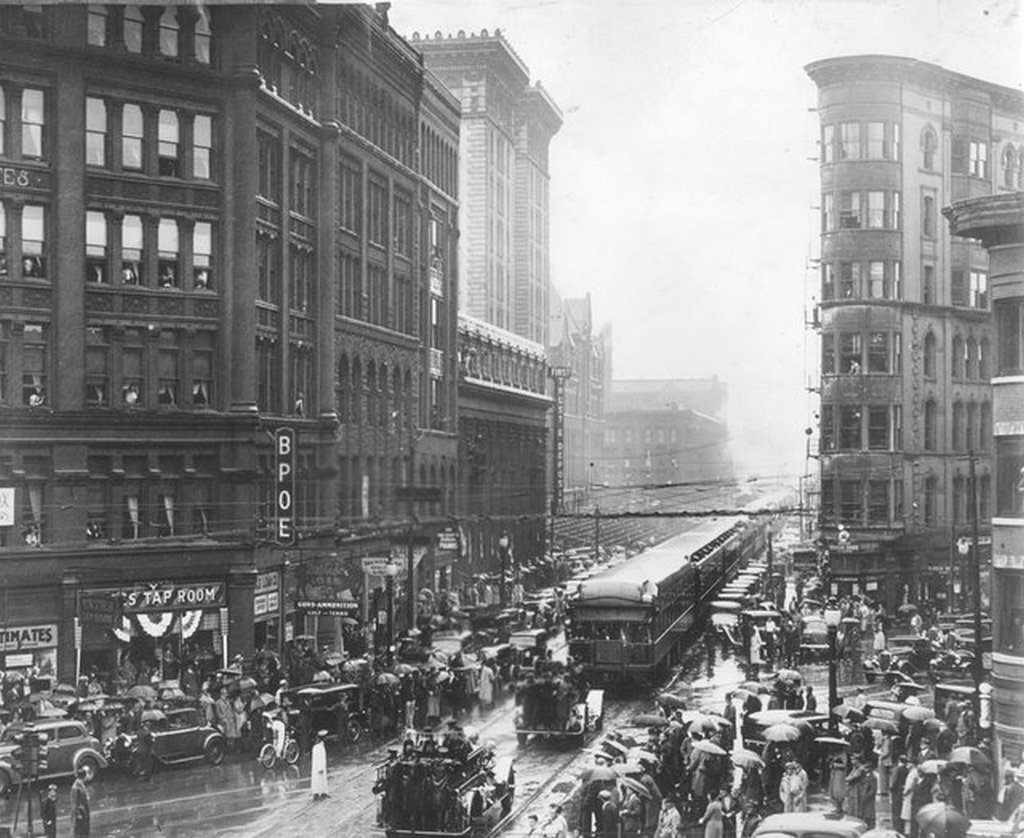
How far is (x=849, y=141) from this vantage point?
217 feet

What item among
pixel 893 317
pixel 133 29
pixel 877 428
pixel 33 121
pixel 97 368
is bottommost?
pixel 877 428

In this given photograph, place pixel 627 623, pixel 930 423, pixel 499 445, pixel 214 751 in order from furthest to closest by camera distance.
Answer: pixel 499 445
pixel 930 423
pixel 627 623
pixel 214 751

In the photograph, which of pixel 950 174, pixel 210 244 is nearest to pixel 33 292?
pixel 210 244

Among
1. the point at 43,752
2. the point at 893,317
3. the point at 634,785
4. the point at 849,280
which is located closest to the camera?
the point at 634,785

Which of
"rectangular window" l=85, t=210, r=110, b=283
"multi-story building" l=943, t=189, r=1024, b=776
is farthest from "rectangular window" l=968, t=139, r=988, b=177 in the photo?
"rectangular window" l=85, t=210, r=110, b=283

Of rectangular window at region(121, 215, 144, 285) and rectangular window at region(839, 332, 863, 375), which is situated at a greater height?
rectangular window at region(121, 215, 144, 285)

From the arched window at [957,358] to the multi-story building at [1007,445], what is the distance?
3765cm

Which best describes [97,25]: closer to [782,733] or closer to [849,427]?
[782,733]

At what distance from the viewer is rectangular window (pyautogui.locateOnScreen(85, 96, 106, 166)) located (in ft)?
135

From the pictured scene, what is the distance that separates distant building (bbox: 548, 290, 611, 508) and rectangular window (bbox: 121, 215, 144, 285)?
237 feet

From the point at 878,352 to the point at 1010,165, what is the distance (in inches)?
425

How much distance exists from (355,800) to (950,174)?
164ft

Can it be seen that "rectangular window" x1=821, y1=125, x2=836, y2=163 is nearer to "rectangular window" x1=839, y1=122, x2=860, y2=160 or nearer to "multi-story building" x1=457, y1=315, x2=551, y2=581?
"rectangular window" x1=839, y1=122, x2=860, y2=160

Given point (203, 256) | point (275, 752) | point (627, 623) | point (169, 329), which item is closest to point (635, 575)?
point (627, 623)
